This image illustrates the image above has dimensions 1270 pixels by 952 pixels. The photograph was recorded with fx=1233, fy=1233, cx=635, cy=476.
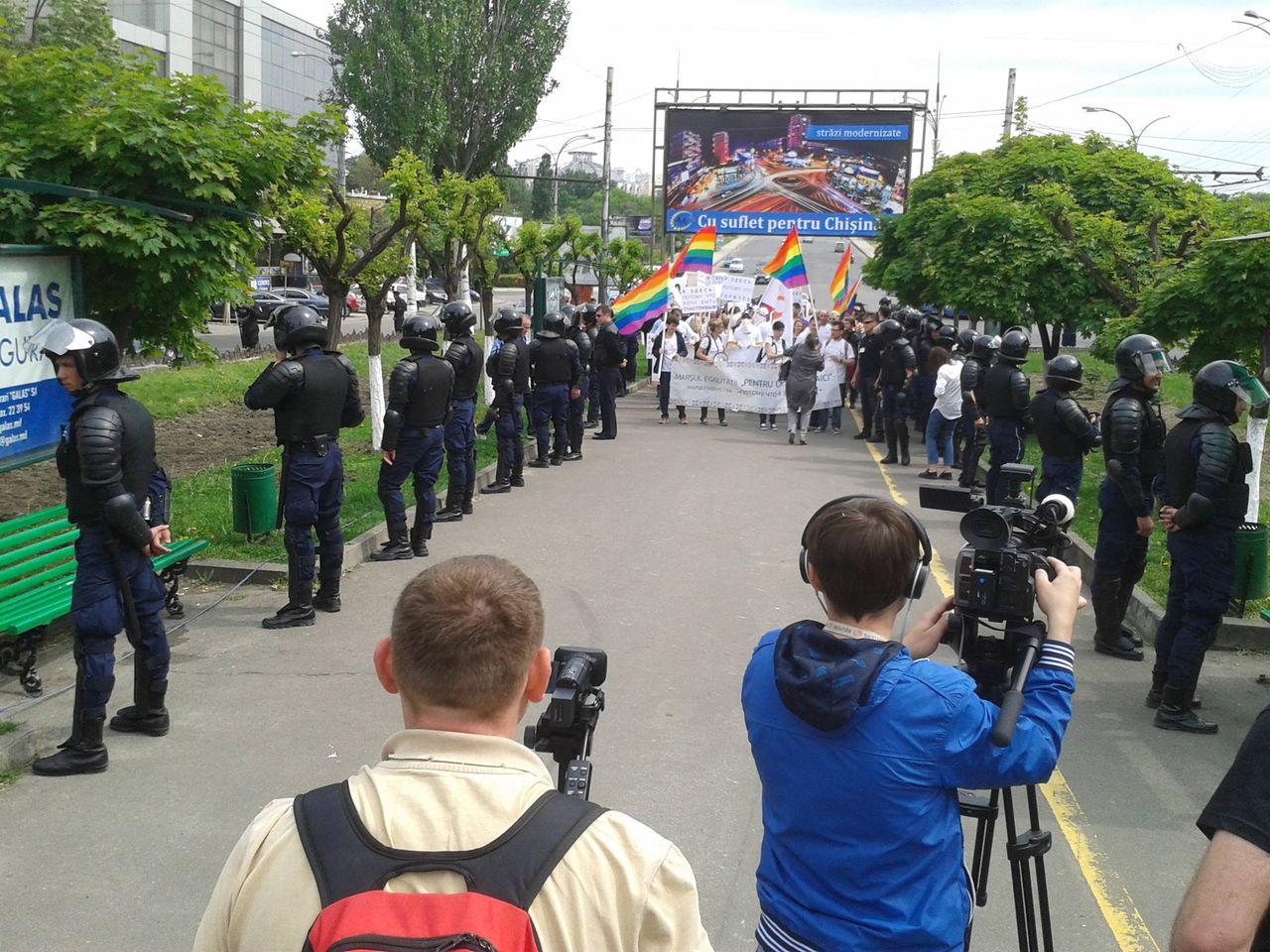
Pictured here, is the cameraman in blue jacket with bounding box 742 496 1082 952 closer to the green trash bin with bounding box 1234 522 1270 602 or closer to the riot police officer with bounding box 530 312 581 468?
the green trash bin with bounding box 1234 522 1270 602

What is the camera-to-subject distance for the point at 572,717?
2379 millimetres

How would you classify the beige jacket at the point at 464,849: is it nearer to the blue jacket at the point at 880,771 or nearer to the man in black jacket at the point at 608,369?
the blue jacket at the point at 880,771

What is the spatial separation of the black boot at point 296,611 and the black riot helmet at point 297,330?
5.12 feet

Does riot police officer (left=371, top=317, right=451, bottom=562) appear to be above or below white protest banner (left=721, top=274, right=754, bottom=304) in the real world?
below

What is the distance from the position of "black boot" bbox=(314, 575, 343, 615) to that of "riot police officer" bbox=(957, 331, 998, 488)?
24.6 ft

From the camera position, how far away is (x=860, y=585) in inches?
103

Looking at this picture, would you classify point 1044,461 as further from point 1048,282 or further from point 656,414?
point 656,414

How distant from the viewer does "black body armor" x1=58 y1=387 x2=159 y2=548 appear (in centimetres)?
561

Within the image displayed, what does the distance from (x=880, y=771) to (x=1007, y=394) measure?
30.7 feet

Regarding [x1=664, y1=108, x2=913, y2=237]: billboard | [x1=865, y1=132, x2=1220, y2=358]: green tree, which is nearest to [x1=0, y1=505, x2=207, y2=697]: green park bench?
[x1=865, y1=132, x2=1220, y2=358]: green tree

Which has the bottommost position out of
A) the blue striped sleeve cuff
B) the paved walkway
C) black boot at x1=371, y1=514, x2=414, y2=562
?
the paved walkway

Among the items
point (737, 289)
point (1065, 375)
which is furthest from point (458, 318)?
point (737, 289)

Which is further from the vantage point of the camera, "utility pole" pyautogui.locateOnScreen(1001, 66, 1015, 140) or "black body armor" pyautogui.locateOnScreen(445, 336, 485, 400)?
"utility pole" pyautogui.locateOnScreen(1001, 66, 1015, 140)

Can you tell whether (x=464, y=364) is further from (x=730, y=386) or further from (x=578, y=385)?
(x=730, y=386)
